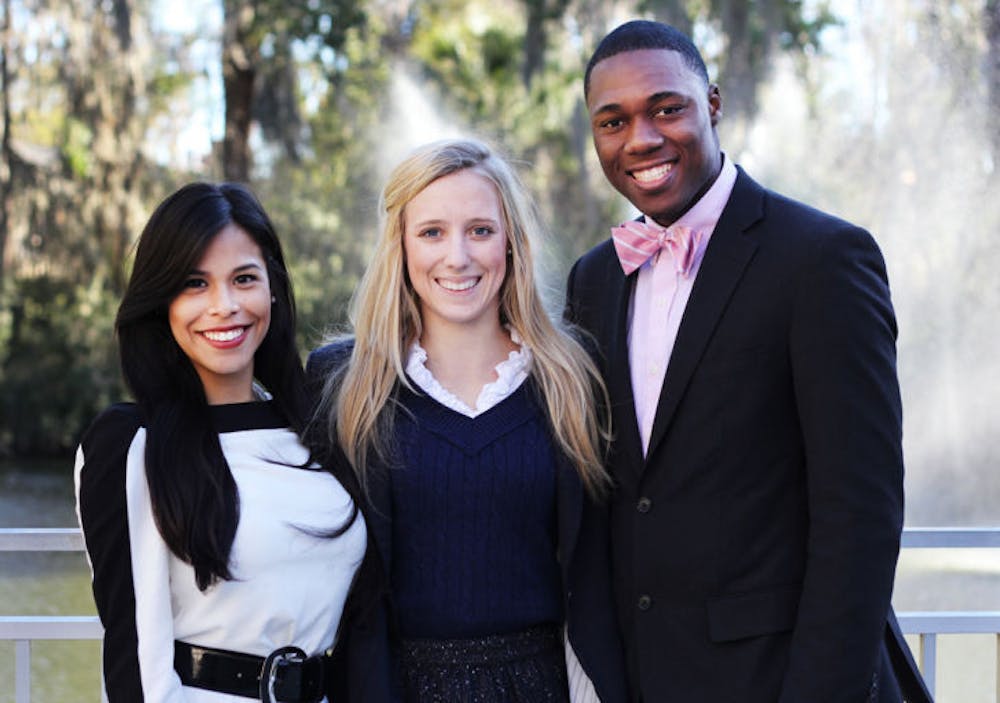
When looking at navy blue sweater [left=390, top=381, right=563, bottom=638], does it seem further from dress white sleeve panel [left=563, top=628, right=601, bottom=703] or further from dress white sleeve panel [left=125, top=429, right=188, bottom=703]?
dress white sleeve panel [left=125, top=429, right=188, bottom=703]

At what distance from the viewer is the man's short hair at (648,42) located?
2543 millimetres

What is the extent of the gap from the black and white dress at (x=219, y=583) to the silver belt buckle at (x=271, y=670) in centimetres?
2

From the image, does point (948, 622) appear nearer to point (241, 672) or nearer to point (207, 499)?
point (241, 672)

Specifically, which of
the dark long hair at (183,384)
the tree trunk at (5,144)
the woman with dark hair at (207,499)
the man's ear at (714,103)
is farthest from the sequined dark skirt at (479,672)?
the tree trunk at (5,144)

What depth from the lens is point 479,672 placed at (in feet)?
8.61

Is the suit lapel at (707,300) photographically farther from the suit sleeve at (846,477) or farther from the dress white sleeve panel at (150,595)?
the dress white sleeve panel at (150,595)

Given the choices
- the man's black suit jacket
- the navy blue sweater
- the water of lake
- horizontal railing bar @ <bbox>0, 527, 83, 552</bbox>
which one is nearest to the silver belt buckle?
the navy blue sweater

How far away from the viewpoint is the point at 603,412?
2744 millimetres

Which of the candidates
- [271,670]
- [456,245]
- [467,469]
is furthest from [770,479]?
[271,670]

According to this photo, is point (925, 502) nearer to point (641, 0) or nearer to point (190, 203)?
point (641, 0)

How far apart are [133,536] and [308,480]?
39 centimetres

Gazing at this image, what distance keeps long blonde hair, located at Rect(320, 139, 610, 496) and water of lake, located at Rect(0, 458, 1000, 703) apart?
5.69 feet

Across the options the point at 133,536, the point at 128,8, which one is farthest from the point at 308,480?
the point at 128,8

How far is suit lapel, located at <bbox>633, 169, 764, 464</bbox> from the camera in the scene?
2438 mm
